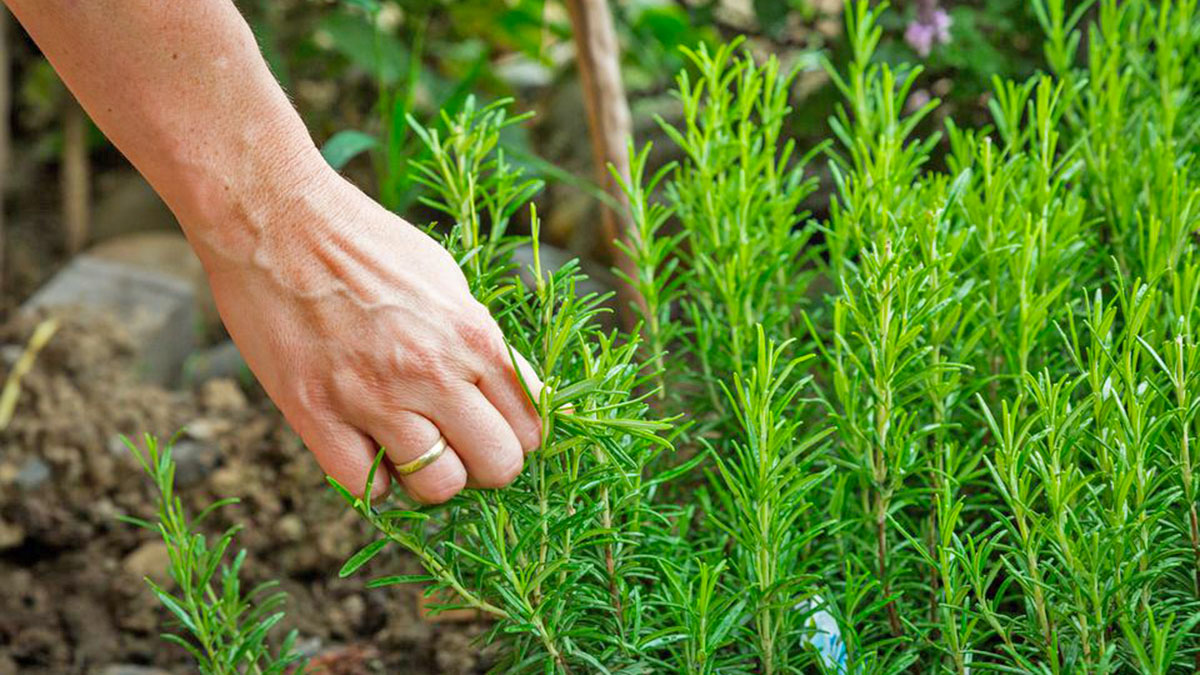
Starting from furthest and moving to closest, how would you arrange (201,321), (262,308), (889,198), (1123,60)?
(201,321) < (1123,60) < (889,198) < (262,308)

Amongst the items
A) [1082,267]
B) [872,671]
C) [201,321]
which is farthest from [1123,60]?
[201,321]

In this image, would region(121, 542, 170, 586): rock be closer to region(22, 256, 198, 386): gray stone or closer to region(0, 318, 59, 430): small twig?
region(0, 318, 59, 430): small twig

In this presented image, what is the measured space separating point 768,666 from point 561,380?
0.95 feet

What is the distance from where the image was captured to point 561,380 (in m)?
1.03

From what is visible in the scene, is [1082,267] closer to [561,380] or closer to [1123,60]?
[1123,60]

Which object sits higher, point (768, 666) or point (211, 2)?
point (211, 2)

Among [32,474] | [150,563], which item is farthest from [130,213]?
[150,563]

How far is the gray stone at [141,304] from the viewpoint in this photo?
2.76 meters

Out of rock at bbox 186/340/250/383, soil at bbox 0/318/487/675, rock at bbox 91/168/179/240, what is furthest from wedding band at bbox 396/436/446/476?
rock at bbox 91/168/179/240

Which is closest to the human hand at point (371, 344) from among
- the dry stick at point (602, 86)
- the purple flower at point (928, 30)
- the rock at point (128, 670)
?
the rock at point (128, 670)

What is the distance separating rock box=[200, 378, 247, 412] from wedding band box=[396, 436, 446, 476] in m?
1.70

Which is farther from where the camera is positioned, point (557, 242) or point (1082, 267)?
point (557, 242)

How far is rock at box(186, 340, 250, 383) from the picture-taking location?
275cm

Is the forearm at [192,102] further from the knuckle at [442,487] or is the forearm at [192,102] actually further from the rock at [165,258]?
the rock at [165,258]
